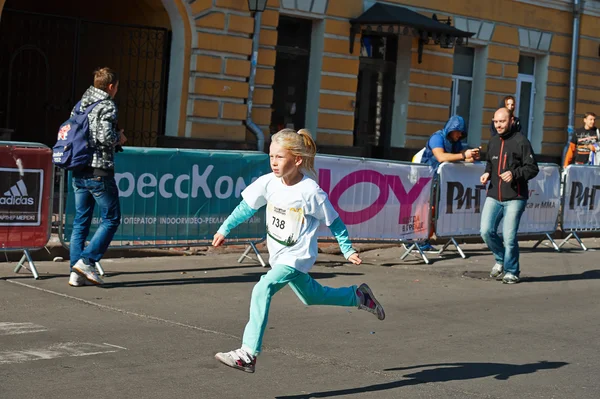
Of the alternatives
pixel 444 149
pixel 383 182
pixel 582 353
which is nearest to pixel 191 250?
pixel 383 182

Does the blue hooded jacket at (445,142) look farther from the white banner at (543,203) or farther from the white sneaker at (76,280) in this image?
the white sneaker at (76,280)

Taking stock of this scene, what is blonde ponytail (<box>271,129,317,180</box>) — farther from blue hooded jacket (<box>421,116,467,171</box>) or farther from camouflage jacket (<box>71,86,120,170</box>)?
blue hooded jacket (<box>421,116,467,171</box>)

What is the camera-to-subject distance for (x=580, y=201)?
15625 mm

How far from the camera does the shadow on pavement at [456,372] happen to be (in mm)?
6465

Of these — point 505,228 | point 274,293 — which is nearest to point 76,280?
point 274,293

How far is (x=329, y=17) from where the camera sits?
20.1 meters

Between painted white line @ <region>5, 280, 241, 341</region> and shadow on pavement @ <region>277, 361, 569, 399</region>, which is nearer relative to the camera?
shadow on pavement @ <region>277, 361, 569, 399</region>

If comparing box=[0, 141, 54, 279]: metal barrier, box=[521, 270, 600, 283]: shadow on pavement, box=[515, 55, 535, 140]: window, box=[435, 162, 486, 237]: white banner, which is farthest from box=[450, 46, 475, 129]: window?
box=[0, 141, 54, 279]: metal barrier

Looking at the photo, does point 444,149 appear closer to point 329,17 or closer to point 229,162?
point 229,162

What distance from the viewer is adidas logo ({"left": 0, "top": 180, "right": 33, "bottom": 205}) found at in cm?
1005

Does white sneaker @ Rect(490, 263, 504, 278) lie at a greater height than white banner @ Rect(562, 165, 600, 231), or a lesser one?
lesser

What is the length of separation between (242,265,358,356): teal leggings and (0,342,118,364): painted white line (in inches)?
47.3

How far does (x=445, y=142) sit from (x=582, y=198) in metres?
3.28

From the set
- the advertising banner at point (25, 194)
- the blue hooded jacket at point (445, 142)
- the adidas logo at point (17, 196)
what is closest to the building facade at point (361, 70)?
the blue hooded jacket at point (445, 142)
